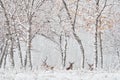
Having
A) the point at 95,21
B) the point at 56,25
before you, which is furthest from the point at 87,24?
the point at 56,25

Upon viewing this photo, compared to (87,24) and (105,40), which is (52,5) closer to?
(87,24)

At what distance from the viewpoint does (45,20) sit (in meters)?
44.6

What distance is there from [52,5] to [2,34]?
24.7 ft

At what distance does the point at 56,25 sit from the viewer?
51.6 metres

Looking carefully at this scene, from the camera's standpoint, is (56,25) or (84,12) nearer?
(84,12)

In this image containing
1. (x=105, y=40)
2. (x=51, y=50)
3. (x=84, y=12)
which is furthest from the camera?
(x=51, y=50)

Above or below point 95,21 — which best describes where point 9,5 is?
above

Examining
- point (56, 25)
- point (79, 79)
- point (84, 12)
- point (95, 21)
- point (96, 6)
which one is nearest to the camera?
point (79, 79)

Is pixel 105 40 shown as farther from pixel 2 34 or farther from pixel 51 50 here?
pixel 51 50

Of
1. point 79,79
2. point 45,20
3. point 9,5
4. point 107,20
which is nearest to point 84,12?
point 107,20

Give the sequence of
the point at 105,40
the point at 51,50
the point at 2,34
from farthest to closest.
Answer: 1. the point at 51,50
2. the point at 105,40
3. the point at 2,34

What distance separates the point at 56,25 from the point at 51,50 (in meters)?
65.5

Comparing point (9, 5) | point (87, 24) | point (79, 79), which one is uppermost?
point (9, 5)

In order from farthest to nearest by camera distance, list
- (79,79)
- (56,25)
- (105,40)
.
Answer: (105,40) → (56,25) → (79,79)
